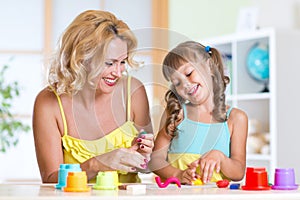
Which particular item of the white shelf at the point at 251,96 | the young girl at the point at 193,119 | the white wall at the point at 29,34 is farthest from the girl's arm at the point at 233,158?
the white wall at the point at 29,34

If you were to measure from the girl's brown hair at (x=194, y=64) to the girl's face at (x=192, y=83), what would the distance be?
0.01 m

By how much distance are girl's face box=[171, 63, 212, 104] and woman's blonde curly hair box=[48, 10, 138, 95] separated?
0.10 metres

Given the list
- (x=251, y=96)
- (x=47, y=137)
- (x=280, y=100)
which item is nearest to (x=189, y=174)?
(x=47, y=137)

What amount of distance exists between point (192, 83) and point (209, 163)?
18cm

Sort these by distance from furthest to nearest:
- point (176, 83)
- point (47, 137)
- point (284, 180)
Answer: point (47, 137), point (176, 83), point (284, 180)

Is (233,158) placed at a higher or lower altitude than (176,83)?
lower

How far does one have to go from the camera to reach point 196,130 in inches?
53.7

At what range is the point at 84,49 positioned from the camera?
139 centimetres

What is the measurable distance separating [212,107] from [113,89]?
215 millimetres

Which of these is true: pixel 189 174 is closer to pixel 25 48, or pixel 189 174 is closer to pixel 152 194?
pixel 152 194

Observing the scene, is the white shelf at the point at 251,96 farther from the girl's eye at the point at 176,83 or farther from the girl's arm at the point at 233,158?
the girl's eye at the point at 176,83

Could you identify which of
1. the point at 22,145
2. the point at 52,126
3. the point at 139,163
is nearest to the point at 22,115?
the point at 22,145

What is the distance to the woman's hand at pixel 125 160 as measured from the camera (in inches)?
51.2

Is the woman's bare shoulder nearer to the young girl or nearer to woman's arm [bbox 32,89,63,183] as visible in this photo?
woman's arm [bbox 32,89,63,183]
